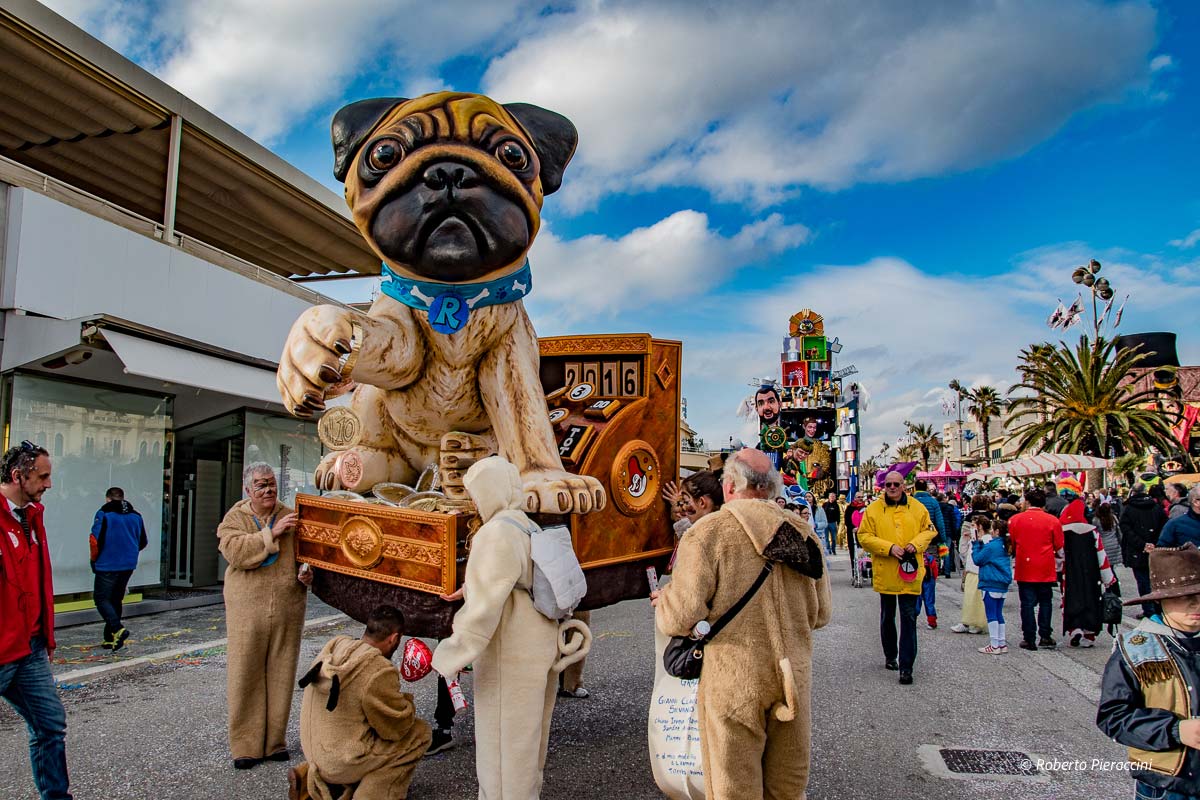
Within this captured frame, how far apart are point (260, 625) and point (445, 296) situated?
1954 mm

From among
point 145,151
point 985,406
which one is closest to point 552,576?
point 145,151

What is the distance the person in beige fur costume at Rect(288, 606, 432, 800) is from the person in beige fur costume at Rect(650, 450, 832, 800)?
116 centimetres

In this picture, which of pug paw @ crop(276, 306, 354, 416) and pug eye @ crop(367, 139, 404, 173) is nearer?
pug paw @ crop(276, 306, 354, 416)

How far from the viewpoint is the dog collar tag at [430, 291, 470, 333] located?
8.67 ft

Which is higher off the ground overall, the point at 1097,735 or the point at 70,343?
the point at 70,343

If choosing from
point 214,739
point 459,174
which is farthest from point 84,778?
point 459,174

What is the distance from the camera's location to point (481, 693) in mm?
2541

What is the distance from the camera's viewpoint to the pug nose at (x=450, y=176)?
2.36 m

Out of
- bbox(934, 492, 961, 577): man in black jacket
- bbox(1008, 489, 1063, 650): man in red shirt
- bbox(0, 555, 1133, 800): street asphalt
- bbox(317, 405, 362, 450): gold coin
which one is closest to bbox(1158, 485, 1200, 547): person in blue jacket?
bbox(1008, 489, 1063, 650): man in red shirt

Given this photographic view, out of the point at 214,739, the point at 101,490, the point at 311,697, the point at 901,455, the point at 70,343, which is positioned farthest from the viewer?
the point at 901,455

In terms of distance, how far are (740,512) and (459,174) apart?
1.43 meters

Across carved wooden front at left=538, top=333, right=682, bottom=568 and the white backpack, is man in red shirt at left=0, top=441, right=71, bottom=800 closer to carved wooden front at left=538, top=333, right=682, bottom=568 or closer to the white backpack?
the white backpack

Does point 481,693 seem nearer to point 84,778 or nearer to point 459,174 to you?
point 459,174

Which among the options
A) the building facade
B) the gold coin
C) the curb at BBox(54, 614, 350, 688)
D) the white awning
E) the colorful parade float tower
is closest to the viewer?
the gold coin
